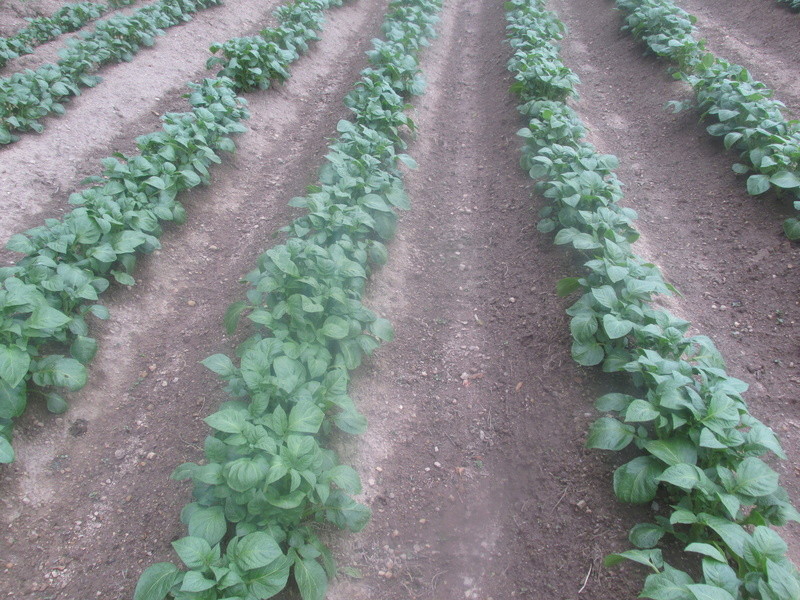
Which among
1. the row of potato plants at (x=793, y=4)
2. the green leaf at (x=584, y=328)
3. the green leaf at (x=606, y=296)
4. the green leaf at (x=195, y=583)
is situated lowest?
the green leaf at (x=195, y=583)

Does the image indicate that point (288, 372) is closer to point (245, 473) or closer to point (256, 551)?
point (245, 473)

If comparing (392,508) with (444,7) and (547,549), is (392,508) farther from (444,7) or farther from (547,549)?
(444,7)

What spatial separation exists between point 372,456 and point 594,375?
2.13m

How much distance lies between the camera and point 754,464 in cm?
332

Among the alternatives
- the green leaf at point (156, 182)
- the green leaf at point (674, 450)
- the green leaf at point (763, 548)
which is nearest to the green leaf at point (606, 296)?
the green leaf at point (674, 450)

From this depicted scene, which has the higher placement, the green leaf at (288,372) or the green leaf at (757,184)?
the green leaf at (757,184)

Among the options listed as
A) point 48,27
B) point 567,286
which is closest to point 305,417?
point 567,286

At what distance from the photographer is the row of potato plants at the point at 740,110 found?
21.6 ft

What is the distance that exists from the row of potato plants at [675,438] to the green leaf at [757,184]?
2.13m

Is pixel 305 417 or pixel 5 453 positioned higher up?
pixel 305 417

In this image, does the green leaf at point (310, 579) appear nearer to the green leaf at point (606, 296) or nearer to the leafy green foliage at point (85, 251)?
the leafy green foliage at point (85, 251)

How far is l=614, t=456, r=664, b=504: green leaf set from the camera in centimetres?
359

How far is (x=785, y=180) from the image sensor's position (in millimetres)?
6379

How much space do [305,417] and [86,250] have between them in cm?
339
